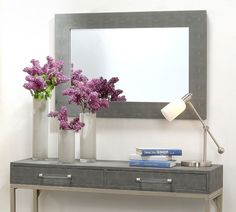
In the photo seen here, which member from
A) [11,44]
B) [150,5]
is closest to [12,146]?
[11,44]

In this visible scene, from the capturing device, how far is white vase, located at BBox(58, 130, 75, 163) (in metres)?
3.74

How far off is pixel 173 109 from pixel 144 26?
1.96 ft

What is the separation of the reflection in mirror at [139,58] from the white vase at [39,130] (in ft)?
1.14

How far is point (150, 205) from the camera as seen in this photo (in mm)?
3939

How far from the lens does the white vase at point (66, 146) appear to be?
12.3ft

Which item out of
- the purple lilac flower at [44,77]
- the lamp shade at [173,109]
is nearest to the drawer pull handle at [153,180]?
the lamp shade at [173,109]

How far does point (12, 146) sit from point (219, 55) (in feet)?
4.89

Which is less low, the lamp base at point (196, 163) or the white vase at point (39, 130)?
the white vase at point (39, 130)

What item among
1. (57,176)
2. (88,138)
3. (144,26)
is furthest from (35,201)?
(144,26)

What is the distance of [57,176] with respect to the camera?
3674 millimetres

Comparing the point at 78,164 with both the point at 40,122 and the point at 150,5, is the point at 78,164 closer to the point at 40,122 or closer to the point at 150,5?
the point at 40,122

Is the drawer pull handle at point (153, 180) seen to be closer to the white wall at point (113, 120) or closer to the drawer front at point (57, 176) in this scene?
the drawer front at point (57, 176)

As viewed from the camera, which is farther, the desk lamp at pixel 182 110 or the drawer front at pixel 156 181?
the desk lamp at pixel 182 110

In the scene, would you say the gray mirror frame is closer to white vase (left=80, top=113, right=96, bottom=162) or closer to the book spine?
white vase (left=80, top=113, right=96, bottom=162)
